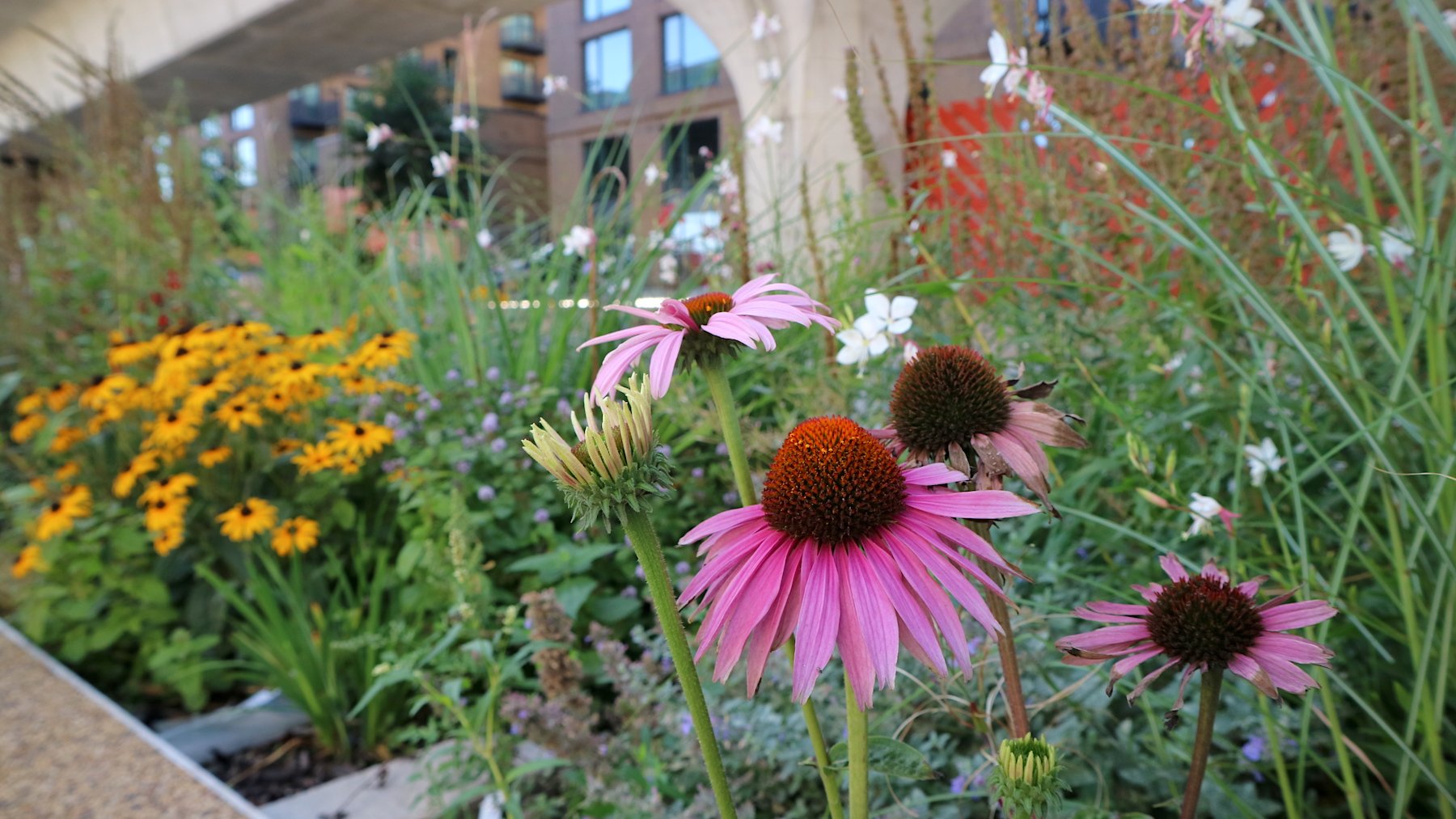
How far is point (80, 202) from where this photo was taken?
14.3 feet

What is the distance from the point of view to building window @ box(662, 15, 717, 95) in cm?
2105

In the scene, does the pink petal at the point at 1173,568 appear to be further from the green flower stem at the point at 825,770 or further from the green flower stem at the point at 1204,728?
the green flower stem at the point at 825,770

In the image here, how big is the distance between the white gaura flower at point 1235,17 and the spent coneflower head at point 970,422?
1.89ft

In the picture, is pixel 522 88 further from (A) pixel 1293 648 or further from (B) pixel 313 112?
(A) pixel 1293 648

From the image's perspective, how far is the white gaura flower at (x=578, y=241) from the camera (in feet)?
8.16

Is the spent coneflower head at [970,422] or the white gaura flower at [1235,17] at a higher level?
the white gaura flower at [1235,17]

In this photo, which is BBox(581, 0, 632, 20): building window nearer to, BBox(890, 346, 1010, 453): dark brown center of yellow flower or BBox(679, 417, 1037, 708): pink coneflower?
BBox(890, 346, 1010, 453): dark brown center of yellow flower

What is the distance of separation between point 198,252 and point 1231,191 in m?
4.10

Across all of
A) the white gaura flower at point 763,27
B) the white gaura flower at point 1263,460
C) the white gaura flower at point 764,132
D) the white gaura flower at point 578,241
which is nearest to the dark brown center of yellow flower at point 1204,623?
the white gaura flower at point 1263,460

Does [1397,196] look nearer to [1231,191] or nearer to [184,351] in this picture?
[1231,191]

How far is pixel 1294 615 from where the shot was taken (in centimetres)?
60

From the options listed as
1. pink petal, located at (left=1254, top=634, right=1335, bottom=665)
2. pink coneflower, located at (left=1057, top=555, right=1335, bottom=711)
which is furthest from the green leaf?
pink petal, located at (left=1254, top=634, right=1335, bottom=665)

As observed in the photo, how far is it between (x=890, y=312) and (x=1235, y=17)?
52 centimetres

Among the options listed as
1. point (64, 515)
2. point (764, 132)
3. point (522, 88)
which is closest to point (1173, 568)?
point (764, 132)
